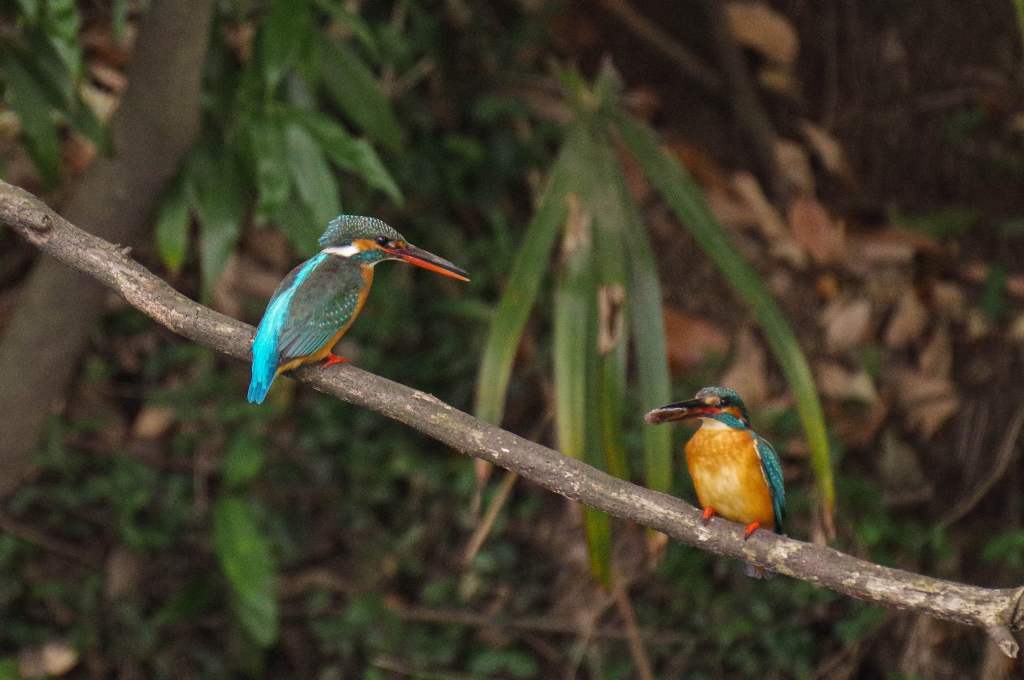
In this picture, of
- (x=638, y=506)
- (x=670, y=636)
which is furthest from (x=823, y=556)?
(x=670, y=636)

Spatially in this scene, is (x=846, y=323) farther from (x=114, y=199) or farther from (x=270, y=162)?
(x=114, y=199)

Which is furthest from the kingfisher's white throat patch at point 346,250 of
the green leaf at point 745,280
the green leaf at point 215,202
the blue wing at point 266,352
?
the green leaf at point 745,280

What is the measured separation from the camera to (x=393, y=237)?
2.37 m

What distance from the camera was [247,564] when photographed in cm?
432

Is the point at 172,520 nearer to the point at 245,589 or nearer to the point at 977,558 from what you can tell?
the point at 245,589

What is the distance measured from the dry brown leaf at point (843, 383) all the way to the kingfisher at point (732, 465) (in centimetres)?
232

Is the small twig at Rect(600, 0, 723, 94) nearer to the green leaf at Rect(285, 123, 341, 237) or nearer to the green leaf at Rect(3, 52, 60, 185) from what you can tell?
the green leaf at Rect(285, 123, 341, 237)

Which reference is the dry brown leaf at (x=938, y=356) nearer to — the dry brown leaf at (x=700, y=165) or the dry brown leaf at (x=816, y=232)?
the dry brown leaf at (x=816, y=232)

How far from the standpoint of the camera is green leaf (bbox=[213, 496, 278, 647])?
14.0ft

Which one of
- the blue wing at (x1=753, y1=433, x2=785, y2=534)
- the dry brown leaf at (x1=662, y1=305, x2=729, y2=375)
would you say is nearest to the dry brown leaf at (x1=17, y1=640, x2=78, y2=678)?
the dry brown leaf at (x1=662, y1=305, x2=729, y2=375)

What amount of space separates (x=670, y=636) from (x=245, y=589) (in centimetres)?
156

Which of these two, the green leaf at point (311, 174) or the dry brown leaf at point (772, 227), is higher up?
the green leaf at point (311, 174)

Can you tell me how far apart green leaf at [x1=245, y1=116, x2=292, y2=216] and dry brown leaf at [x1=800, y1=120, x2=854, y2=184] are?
10.2ft

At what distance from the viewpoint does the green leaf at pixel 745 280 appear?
3158 mm
